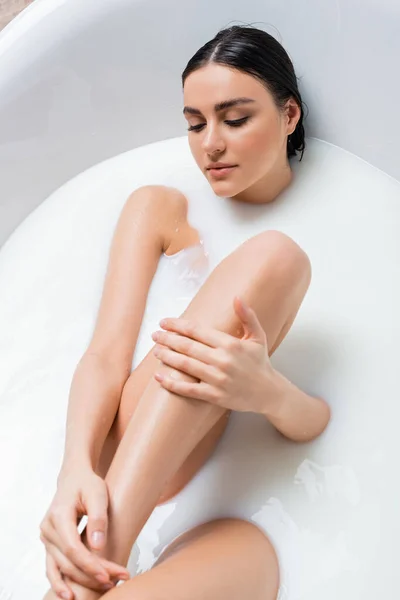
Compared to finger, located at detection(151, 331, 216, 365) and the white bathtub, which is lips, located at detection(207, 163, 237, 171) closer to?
the white bathtub

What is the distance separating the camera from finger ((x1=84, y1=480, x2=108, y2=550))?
0.85 meters

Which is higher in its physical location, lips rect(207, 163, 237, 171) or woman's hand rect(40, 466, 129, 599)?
lips rect(207, 163, 237, 171)

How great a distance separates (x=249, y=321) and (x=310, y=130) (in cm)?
61

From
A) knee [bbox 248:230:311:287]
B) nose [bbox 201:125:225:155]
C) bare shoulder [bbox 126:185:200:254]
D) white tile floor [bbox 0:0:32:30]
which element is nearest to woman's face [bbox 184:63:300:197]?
nose [bbox 201:125:225:155]

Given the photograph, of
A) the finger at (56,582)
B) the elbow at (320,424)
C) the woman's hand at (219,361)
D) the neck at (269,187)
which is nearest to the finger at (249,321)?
the woman's hand at (219,361)

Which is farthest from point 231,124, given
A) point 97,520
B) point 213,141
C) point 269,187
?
point 97,520

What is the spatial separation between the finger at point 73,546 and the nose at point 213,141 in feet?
1.73

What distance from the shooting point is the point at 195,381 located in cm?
91

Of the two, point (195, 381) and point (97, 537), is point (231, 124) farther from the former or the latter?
point (97, 537)

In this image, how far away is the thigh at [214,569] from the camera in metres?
0.82

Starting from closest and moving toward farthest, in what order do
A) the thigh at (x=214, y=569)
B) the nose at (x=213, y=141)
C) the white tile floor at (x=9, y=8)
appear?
the thigh at (x=214, y=569), the nose at (x=213, y=141), the white tile floor at (x=9, y=8)

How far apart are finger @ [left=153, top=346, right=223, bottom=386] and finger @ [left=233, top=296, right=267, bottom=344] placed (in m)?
0.06

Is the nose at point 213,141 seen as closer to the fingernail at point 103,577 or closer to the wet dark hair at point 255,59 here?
the wet dark hair at point 255,59

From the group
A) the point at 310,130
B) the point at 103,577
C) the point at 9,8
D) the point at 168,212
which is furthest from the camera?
the point at 9,8
